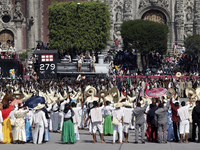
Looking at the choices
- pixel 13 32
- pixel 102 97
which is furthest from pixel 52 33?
pixel 102 97

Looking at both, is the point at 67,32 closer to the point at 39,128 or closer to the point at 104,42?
the point at 104,42

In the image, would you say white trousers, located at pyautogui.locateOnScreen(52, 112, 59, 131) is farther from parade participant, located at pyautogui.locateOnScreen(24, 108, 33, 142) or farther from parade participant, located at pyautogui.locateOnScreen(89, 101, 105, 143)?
parade participant, located at pyautogui.locateOnScreen(89, 101, 105, 143)

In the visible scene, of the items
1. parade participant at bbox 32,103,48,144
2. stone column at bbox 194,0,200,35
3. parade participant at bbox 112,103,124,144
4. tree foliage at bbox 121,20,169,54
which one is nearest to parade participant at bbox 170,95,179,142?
parade participant at bbox 112,103,124,144

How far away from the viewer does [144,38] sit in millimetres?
52000

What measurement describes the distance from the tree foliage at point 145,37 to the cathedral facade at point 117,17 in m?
6.20

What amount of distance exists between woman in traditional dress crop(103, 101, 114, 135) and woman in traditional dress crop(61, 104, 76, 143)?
1297 mm

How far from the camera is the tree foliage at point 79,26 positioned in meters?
51.6

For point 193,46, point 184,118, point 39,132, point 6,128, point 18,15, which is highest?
point 18,15

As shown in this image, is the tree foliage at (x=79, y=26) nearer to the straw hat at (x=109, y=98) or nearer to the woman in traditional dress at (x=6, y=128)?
the straw hat at (x=109, y=98)

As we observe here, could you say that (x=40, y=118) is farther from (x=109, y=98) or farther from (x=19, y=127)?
(x=109, y=98)

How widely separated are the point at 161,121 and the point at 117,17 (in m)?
41.7

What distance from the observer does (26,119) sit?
65.5 feet
